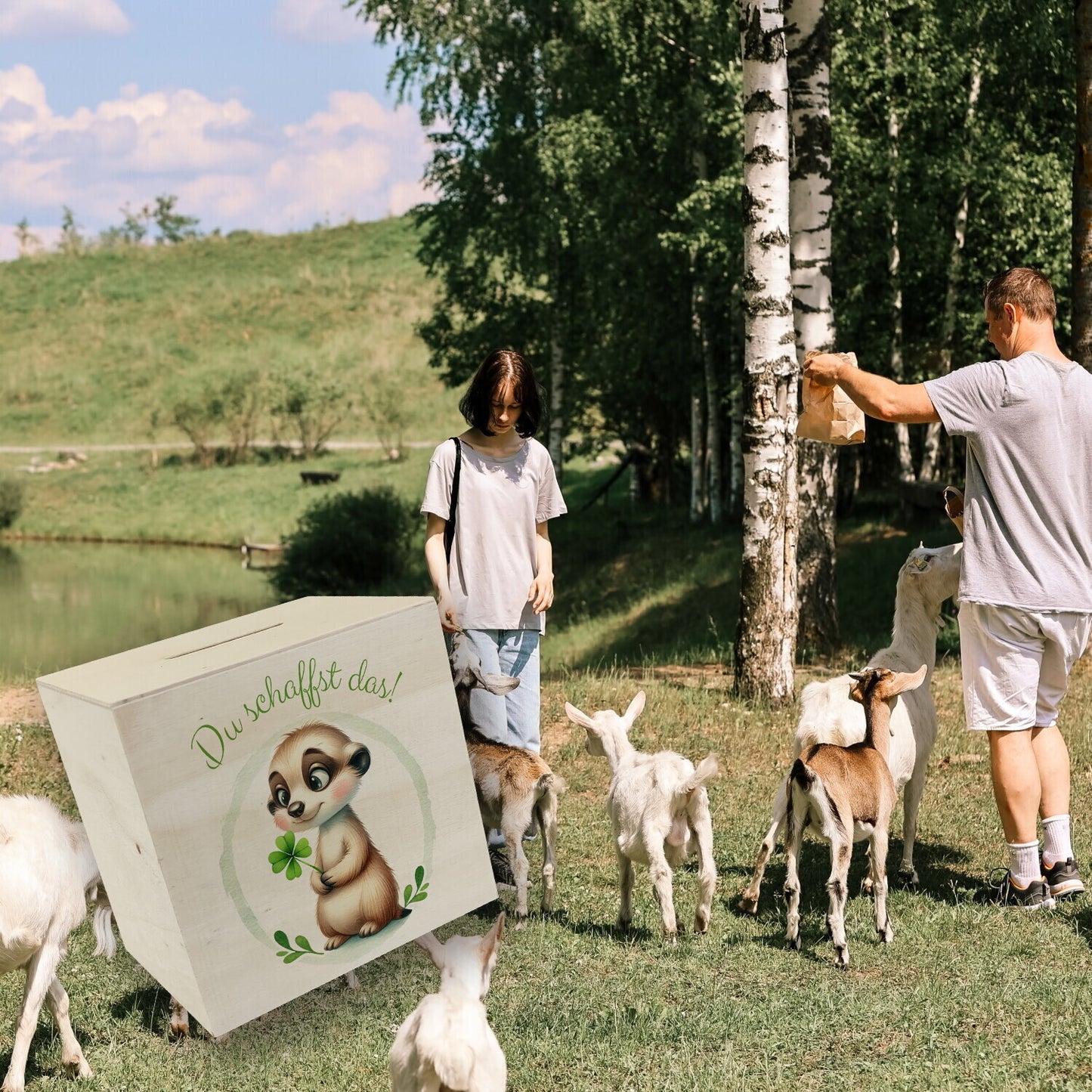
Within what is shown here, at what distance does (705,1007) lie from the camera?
421cm

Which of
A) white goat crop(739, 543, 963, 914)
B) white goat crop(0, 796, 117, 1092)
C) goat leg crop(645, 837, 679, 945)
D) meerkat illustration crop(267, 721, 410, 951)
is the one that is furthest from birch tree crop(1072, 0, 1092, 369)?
white goat crop(0, 796, 117, 1092)

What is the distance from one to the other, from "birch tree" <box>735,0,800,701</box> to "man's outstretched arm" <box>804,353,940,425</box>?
12.9ft

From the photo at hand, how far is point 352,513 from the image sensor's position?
26.3m

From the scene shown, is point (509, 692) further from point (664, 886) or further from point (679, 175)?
point (679, 175)

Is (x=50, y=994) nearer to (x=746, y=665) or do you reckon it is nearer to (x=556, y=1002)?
(x=556, y=1002)

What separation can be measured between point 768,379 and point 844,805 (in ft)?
15.8

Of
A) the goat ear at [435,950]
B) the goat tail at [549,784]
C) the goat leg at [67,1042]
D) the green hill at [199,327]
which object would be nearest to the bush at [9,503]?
the green hill at [199,327]

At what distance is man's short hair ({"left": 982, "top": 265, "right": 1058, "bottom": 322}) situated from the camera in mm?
5105

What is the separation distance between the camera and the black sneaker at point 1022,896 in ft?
16.8

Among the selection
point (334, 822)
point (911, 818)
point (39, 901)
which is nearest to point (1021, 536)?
point (911, 818)

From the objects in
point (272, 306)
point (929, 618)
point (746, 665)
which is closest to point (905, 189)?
point (746, 665)

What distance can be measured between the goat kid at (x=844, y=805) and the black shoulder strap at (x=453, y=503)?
5.98 ft

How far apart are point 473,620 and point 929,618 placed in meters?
2.17

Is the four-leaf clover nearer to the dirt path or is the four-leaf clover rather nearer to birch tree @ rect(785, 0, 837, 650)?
the dirt path
